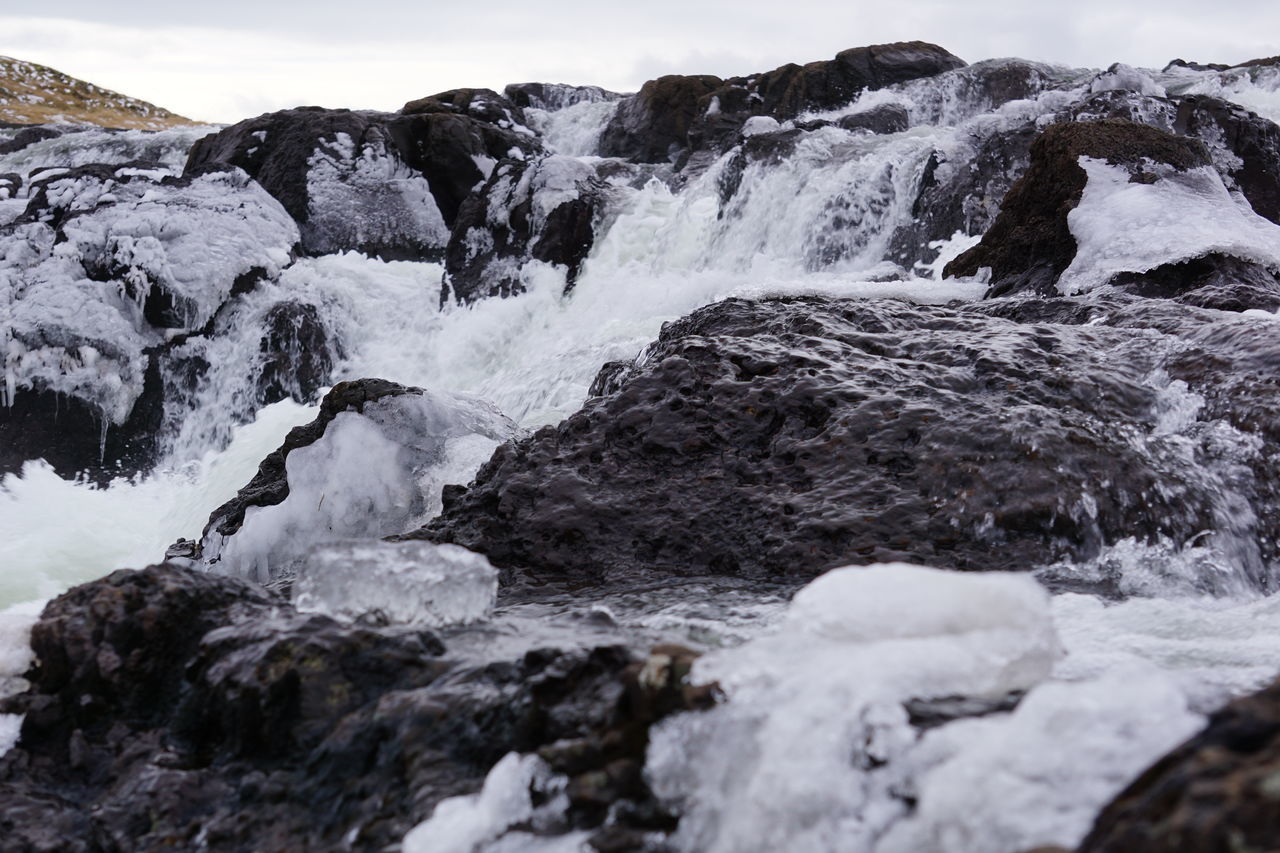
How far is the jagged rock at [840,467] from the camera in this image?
3.73 metres

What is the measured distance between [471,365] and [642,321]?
2840mm

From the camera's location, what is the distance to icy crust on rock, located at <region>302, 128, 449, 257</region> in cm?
1692

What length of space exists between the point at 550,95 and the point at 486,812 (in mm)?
35640

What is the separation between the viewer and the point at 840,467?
402 centimetres

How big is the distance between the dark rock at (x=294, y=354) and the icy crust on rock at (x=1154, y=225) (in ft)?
30.8

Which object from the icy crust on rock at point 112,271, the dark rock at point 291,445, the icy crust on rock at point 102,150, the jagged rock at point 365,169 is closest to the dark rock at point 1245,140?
the dark rock at point 291,445

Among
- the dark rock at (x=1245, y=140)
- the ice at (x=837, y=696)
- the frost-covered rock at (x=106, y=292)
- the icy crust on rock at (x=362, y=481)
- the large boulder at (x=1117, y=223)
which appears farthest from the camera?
the frost-covered rock at (x=106, y=292)

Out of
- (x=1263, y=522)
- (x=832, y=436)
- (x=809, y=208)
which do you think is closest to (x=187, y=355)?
(x=809, y=208)

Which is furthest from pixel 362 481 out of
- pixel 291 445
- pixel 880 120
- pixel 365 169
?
pixel 880 120

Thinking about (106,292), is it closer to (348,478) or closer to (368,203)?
(368,203)

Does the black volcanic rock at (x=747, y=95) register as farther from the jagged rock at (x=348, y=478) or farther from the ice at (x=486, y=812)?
the ice at (x=486, y=812)

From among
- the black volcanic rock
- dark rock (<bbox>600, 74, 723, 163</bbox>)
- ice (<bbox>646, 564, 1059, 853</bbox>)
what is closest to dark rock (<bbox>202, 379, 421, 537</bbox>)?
ice (<bbox>646, 564, 1059, 853</bbox>)

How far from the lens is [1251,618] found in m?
3.20

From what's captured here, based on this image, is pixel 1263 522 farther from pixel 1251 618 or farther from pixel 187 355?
pixel 187 355
